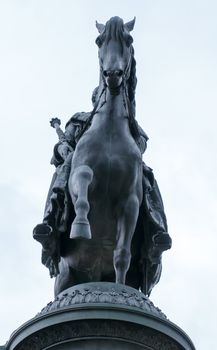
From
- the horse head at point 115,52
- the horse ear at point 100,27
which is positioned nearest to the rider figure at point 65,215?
the horse head at point 115,52

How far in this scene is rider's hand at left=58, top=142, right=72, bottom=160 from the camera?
1080cm

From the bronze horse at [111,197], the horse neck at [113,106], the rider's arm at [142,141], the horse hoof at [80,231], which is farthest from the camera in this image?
the rider's arm at [142,141]

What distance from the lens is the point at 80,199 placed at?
29.8 feet

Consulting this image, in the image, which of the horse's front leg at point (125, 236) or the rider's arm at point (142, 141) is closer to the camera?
the horse's front leg at point (125, 236)

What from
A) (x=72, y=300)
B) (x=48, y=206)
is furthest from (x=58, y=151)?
(x=72, y=300)

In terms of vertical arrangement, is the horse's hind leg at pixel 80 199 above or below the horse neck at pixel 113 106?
below

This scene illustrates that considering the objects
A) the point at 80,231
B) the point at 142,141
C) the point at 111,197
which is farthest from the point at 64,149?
the point at 80,231

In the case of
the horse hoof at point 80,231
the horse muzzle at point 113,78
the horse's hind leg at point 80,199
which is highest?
the horse muzzle at point 113,78

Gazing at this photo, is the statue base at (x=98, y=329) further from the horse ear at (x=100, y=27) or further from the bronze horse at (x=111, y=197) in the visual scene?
the horse ear at (x=100, y=27)

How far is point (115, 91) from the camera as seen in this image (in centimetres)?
976

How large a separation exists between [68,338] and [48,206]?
2.72 meters

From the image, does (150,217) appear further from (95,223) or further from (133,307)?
(133,307)

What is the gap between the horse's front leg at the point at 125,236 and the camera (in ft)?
30.3

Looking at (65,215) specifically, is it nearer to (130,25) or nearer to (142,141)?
(142,141)
